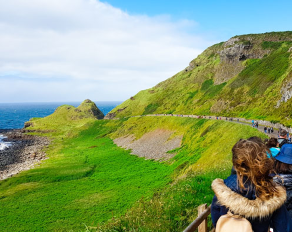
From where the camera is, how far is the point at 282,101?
2254 inches

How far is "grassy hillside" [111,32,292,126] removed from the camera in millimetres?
68625

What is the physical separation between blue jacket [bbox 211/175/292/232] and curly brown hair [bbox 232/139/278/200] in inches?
4.4

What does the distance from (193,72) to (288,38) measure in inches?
2023

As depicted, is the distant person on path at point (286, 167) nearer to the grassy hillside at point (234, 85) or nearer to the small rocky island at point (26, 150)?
the grassy hillside at point (234, 85)

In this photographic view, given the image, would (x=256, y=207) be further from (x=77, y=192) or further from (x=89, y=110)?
(x=89, y=110)

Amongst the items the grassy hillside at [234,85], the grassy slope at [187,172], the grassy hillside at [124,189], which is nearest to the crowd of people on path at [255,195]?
the grassy slope at [187,172]

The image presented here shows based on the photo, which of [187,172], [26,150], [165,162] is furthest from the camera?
[26,150]

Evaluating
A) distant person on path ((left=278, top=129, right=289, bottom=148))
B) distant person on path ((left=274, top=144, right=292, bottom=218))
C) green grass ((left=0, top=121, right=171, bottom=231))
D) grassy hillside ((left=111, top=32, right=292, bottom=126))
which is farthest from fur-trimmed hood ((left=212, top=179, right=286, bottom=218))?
grassy hillside ((left=111, top=32, right=292, bottom=126))

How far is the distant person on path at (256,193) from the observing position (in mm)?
4160

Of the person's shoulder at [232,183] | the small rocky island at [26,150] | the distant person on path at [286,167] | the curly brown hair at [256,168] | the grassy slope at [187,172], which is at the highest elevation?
the curly brown hair at [256,168]

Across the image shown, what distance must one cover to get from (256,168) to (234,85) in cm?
10102

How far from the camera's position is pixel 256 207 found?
413 cm

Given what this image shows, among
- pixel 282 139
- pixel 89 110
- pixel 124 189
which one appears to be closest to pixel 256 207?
pixel 282 139

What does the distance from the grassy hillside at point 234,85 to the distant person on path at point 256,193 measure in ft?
145
